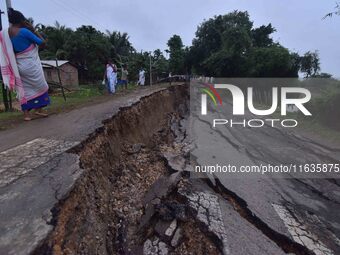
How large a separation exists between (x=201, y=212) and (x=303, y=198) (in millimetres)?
1947

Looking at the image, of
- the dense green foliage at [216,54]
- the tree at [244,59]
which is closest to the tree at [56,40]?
the dense green foliage at [216,54]

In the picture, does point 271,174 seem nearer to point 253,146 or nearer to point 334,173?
point 334,173

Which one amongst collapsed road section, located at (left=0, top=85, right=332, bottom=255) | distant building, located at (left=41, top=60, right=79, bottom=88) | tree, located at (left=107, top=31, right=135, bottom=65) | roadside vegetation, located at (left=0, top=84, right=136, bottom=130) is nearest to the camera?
collapsed road section, located at (left=0, top=85, right=332, bottom=255)

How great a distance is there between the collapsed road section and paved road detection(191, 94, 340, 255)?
Result: 0.18m

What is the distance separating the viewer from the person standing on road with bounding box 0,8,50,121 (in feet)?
14.4

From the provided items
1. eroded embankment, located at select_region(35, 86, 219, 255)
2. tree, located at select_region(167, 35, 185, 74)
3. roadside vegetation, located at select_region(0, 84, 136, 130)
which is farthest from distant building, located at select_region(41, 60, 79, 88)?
eroded embankment, located at select_region(35, 86, 219, 255)

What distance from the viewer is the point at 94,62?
26.0 metres

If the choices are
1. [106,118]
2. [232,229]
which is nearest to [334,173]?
[232,229]

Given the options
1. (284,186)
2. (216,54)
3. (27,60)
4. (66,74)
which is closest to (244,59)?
(216,54)

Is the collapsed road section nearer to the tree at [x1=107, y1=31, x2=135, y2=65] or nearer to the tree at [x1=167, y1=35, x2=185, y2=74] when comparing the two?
the tree at [x1=107, y1=31, x2=135, y2=65]

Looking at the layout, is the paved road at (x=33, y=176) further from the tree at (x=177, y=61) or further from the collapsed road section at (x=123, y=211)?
the tree at (x=177, y=61)

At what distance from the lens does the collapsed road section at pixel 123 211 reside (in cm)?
192

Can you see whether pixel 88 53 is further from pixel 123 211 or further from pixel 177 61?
pixel 123 211

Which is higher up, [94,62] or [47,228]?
[94,62]
